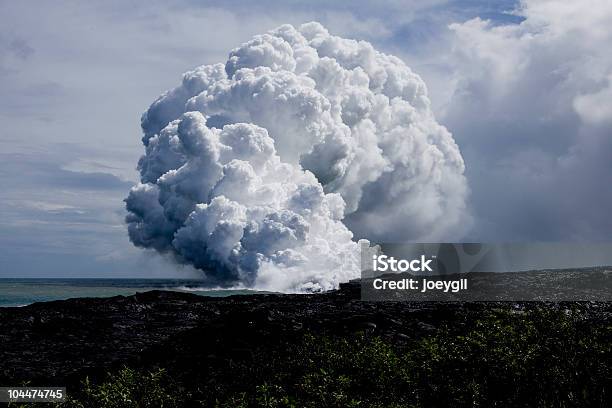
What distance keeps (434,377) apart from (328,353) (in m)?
3.09

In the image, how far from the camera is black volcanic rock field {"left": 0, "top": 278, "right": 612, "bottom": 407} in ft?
56.4

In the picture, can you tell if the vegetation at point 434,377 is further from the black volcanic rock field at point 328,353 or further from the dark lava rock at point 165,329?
the dark lava rock at point 165,329

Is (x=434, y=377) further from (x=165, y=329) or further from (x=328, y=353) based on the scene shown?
(x=165, y=329)

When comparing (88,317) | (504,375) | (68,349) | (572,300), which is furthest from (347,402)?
(572,300)

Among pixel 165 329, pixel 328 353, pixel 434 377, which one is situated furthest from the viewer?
pixel 165 329

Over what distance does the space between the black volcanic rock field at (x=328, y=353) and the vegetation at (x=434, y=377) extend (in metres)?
0.04

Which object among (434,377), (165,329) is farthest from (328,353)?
(165,329)

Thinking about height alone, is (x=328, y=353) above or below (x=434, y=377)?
above

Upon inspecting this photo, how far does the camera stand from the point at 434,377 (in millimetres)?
18953

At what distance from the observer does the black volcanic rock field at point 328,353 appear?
17188mm

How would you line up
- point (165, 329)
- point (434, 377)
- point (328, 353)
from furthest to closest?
point (165, 329)
point (328, 353)
point (434, 377)

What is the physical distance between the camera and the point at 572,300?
4706cm

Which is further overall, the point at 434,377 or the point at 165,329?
the point at 165,329

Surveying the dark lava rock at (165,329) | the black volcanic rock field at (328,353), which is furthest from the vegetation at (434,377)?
the dark lava rock at (165,329)
